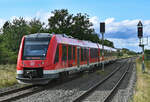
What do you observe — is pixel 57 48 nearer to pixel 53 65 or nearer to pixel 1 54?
pixel 53 65

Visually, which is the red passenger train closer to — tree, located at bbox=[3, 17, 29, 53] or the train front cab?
the train front cab

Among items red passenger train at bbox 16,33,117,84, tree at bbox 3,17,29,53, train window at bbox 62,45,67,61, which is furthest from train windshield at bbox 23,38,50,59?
tree at bbox 3,17,29,53

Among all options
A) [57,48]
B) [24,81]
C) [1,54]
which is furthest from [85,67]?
[1,54]

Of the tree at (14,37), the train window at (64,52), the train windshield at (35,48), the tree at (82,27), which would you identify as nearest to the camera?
the train windshield at (35,48)

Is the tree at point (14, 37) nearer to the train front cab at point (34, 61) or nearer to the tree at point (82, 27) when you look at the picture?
the tree at point (82, 27)

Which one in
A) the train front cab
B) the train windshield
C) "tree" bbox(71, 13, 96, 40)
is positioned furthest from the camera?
"tree" bbox(71, 13, 96, 40)

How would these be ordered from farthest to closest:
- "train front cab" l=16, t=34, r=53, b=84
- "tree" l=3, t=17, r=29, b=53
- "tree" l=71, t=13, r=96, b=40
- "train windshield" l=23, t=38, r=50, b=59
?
"tree" l=71, t=13, r=96, b=40, "tree" l=3, t=17, r=29, b=53, "train windshield" l=23, t=38, r=50, b=59, "train front cab" l=16, t=34, r=53, b=84

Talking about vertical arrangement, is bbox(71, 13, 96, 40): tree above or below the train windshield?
above

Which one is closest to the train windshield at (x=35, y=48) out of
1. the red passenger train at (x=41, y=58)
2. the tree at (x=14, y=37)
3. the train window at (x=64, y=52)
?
the red passenger train at (x=41, y=58)

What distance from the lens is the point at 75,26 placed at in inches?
1857

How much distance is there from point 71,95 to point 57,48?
145 inches

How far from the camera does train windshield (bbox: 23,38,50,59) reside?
13.1 metres

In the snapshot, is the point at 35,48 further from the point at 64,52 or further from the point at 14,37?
the point at 14,37

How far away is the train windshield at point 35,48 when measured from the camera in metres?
13.1
